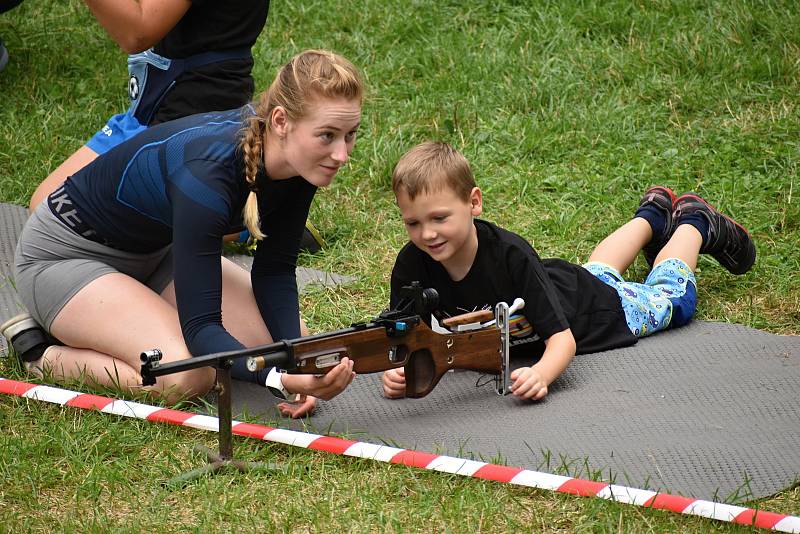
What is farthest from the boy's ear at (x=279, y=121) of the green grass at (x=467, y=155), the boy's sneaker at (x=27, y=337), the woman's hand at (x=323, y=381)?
the boy's sneaker at (x=27, y=337)

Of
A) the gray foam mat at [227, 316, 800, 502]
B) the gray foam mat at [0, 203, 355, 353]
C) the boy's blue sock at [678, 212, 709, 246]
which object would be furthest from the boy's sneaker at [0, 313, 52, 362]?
the boy's blue sock at [678, 212, 709, 246]

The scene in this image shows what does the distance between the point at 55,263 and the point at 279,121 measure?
105 cm

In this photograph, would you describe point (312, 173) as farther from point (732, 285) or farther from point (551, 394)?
point (732, 285)

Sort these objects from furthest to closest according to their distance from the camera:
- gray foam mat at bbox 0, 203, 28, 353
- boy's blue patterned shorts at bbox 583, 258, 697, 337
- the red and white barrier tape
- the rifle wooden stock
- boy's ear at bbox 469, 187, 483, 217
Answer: gray foam mat at bbox 0, 203, 28, 353 → boy's blue patterned shorts at bbox 583, 258, 697, 337 → boy's ear at bbox 469, 187, 483, 217 → the rifle wooden stock → the red and white barrier tape

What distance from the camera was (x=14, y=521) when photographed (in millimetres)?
3039

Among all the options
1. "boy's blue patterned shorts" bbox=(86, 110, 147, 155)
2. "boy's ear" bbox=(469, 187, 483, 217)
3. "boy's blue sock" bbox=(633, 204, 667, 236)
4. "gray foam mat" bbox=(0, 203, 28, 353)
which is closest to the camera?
"boy's ear" bbox=(469, 187, 483, 217)

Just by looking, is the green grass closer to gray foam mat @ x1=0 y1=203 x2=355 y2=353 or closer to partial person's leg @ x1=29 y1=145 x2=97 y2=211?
gray foam mat @ x1=0 y1=203 x2=355 y2=353

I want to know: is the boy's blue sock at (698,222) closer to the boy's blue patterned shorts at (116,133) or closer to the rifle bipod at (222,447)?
the rifle bipod at (222,447)

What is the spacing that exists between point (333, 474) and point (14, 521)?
922mm

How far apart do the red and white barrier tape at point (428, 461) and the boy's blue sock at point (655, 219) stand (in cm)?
191

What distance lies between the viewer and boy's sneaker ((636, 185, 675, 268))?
483cm

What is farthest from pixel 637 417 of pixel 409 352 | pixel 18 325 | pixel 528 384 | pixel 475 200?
pixel 18 325

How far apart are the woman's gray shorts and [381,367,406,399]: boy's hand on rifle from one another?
102 centimetres

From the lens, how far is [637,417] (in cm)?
371
